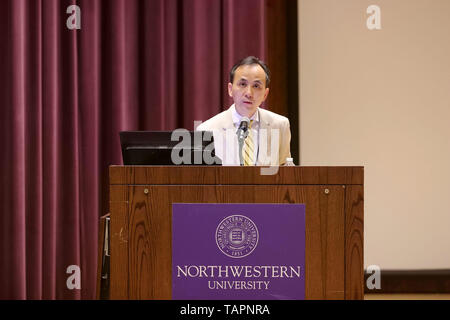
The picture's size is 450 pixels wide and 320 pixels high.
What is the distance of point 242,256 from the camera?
130 cm

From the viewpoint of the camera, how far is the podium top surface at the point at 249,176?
4.37ft

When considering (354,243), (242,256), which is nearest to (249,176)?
(242,256)

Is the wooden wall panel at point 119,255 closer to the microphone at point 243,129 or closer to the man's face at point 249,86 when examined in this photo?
the microphone at point 243,129

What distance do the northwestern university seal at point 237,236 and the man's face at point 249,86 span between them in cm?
93

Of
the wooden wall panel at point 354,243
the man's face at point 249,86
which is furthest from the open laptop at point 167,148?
the man's face at point 249,86

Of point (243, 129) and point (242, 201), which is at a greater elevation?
point (243, 129)

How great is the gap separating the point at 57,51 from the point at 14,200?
35.3 inches

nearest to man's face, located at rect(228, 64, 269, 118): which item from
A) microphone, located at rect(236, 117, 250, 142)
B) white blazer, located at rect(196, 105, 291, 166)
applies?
white blazer, located at rect(196, 105, 291, 166)

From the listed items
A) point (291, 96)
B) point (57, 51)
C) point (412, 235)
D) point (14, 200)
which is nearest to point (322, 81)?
point (291, 96)

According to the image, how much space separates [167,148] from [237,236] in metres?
0.37

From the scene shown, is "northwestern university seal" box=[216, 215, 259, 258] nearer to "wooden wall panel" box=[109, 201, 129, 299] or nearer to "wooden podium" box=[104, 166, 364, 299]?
"wooden podium" box=[104, 166, 364, 299]

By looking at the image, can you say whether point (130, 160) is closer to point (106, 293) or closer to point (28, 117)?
point (106, 293)

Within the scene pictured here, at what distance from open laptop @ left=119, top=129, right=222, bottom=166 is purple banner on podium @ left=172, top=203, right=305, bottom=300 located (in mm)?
233

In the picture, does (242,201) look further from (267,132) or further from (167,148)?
(267,132)
